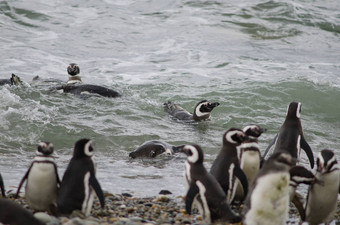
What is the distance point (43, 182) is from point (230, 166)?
5.63 ft

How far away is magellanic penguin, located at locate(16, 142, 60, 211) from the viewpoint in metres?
5.03

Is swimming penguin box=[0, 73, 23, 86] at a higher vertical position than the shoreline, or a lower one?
higher

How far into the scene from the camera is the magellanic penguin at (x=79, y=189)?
4863 mm

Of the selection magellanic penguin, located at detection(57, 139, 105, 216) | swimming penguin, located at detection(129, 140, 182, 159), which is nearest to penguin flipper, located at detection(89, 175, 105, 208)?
magellanic penguin, located at detection(57, 139, 105, 216)

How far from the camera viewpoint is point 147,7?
849 inches

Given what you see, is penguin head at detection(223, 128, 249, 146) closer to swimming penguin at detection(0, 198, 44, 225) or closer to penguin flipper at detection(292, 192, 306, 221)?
penguin flipper at detection(292, 192, 306, 221)

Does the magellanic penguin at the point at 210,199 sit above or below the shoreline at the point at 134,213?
above

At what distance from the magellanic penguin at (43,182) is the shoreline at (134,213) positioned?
0.66 ft

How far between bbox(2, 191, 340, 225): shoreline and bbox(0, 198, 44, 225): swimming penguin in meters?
0.33

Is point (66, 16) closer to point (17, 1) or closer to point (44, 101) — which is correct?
point (17, 1)

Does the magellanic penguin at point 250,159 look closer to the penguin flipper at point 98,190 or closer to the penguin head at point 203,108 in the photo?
the penguin flipper at point 98,190

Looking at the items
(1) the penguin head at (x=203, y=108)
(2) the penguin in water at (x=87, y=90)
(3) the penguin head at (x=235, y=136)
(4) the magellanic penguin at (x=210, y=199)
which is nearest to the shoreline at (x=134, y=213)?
(4) the magellanic penguin at (x=210, y=199)

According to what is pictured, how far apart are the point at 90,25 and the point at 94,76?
195 inches

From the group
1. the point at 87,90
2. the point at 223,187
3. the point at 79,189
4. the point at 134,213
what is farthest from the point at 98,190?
the point at 87,90
